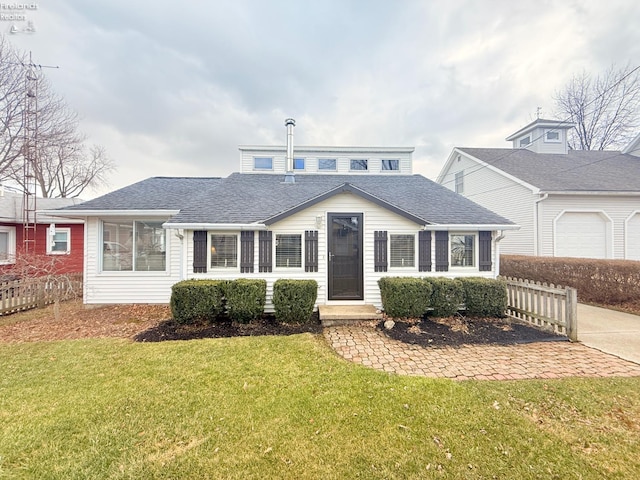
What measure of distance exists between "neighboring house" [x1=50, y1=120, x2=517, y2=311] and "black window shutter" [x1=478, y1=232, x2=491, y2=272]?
0.09 feet

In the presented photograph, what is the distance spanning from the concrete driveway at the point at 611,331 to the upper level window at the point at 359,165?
347 inches

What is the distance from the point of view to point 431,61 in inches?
446

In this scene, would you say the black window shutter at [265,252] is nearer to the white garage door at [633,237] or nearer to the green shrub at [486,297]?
the green shrub at [486,297]

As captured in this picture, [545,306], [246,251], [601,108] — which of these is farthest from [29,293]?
[601,108]

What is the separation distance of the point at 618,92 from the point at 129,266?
2831 cm

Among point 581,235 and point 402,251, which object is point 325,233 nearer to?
point 402,251

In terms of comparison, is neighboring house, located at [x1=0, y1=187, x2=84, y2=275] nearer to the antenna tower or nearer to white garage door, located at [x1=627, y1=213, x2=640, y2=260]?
the antenna tower

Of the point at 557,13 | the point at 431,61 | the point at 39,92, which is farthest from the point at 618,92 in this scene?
the point at 39,92

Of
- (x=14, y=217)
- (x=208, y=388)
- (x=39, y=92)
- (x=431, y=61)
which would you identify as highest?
(x=431, y=61)

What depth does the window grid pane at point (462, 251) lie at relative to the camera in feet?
24.3

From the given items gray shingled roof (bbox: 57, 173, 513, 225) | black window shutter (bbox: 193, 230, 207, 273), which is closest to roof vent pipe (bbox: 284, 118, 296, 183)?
gray shingled roof (bbox: 57, 173, 513, 225)

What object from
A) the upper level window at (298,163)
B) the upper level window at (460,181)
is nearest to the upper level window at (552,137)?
the upper level window at (460,181)

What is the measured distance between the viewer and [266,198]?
8562 millimetres

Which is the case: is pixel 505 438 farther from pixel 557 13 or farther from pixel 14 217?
pixel 14 217
